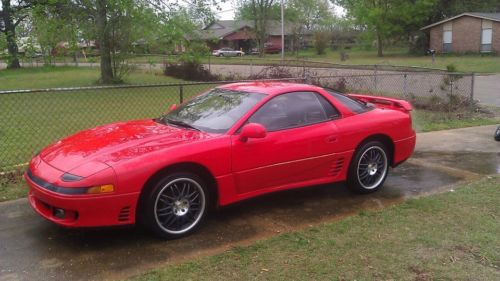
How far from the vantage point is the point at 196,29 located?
67.9 ft

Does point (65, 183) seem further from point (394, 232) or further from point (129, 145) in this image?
point (394, 232)

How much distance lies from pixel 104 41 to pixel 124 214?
16.9 m

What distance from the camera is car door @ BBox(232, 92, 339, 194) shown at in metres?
4.70

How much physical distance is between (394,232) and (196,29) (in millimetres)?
17555

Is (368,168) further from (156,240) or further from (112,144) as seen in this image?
(112,144)

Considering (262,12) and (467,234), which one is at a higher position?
(262,12)

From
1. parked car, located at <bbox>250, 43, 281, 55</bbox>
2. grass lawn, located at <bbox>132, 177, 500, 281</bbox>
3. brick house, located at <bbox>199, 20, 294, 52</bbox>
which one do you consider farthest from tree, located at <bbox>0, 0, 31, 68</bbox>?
brick house, located at <bbox>199, 20, 294, 52</bbox>

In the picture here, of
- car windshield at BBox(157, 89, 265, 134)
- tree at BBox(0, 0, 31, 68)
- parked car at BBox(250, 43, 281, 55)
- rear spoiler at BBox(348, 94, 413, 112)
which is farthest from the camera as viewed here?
parked car at BBox(250, 43, 281, 55)

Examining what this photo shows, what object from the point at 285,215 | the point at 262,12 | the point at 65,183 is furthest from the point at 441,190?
the point at 262,12

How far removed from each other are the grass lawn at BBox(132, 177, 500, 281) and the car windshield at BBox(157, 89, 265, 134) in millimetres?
1288

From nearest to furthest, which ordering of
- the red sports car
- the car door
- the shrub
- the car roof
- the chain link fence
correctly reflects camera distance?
the red sports car, the car door, the car roof, the chain link fence, the shrub

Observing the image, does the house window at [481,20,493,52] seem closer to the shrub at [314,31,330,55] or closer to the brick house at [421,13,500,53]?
the brick house at [421,13,500,53]

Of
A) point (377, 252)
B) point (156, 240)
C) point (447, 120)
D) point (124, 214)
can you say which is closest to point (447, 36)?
point (447, 120)

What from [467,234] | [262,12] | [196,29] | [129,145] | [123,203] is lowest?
[467,234]
